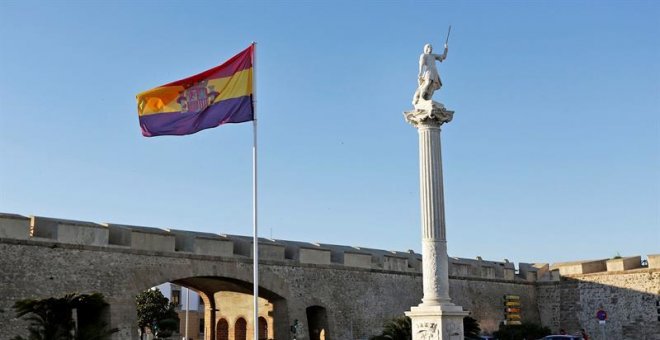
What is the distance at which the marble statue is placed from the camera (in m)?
15.9

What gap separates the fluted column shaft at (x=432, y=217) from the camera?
14.9 meters

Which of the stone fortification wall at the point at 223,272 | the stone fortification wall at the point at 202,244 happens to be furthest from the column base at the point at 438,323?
the stone fortification wall at the point at 202,244

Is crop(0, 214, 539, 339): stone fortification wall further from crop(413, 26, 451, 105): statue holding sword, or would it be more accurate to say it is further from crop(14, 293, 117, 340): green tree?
crop(413, 26, 451, 105): statue holding sword

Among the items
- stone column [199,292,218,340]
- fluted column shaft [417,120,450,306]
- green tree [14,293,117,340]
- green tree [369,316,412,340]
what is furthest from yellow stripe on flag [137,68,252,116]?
stone column [199,292,218,340]

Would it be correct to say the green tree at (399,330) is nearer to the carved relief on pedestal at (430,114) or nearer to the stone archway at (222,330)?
the carved relief on pedestal at (430,114)

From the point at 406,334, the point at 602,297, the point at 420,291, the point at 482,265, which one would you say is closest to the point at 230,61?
the point at 406,334

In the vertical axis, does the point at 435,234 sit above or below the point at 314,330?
above

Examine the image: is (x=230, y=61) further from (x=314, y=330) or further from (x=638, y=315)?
(x=638, y=315)

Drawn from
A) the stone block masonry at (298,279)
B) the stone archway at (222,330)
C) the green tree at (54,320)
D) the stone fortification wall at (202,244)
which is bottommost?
the stone archway at (222,330)

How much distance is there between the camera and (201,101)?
15594 millimetres

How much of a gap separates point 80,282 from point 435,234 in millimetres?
11108

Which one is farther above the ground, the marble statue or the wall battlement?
the marble statue

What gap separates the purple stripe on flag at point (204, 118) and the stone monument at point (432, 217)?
331 centimetres

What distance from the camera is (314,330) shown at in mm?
28422
